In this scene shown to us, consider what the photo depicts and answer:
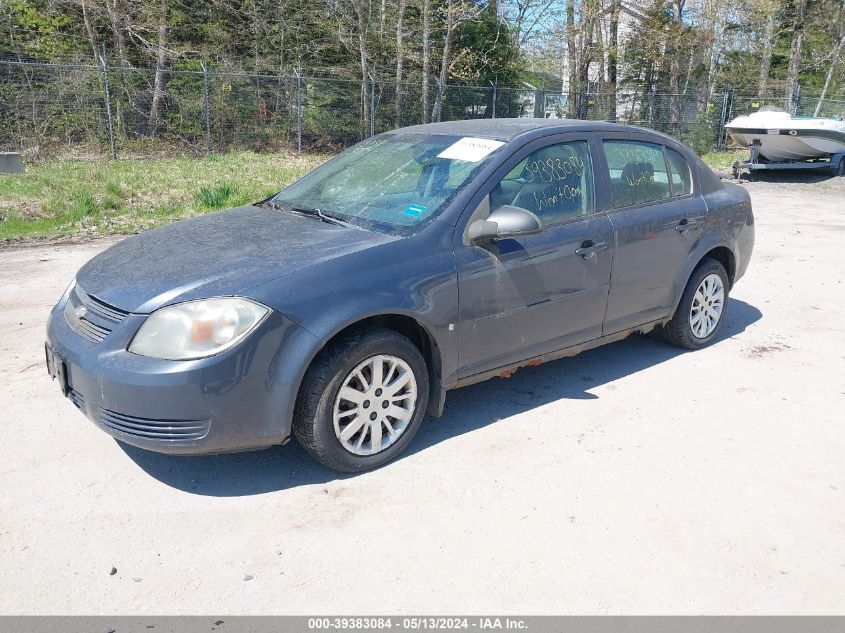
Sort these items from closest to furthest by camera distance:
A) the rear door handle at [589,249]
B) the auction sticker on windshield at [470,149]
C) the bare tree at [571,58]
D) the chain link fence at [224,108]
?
the auction sticker on windshield at [470,149], the rear door handle at [589,249], the chain link fence at [224,108], the bare tree at [571,58]

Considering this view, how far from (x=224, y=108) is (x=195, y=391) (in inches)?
706

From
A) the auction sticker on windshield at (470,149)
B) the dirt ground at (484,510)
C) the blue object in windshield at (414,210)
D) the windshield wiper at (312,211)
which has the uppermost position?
the auction sticker on windshield at (470,149)

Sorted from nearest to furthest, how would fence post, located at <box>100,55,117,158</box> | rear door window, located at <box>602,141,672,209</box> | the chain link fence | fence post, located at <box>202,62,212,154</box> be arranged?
1. rear door window, located at <box>602,141,672,209</box>
2. the chain link fence
3. fence post, located at <box>100,55,117,158</box>
4. fence post, located at <box>202,62,212,154</box>

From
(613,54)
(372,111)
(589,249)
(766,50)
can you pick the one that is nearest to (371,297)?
(589,249)

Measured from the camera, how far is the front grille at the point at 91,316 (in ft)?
11.5

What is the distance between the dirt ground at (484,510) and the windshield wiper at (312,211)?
127cm

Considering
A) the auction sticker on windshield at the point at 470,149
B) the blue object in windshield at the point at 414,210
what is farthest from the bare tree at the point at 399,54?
the blue object in windshield at the point at 414,210

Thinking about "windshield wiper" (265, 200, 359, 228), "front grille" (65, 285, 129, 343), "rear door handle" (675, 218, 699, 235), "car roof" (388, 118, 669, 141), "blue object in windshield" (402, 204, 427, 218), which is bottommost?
"front grille" (65, 285, 129, 343)

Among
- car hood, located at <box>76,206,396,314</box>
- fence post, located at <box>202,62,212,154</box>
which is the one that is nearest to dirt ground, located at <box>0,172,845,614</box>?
car hood, located at <box>76,206,396,314</box>

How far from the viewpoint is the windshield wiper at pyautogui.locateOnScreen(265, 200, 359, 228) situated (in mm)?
4234

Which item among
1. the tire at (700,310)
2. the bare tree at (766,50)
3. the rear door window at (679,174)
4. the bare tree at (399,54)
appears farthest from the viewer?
the bare tree at (766,50)

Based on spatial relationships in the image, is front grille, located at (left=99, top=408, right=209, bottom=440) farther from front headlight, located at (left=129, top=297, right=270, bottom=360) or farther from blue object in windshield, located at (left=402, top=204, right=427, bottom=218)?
blue object in windshield, located at (left=402, top=204, right=427, bottom=218)

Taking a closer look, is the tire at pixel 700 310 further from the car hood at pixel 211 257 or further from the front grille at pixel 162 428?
the front grille at pixel 162 428

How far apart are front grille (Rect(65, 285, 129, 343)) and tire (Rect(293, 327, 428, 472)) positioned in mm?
931
